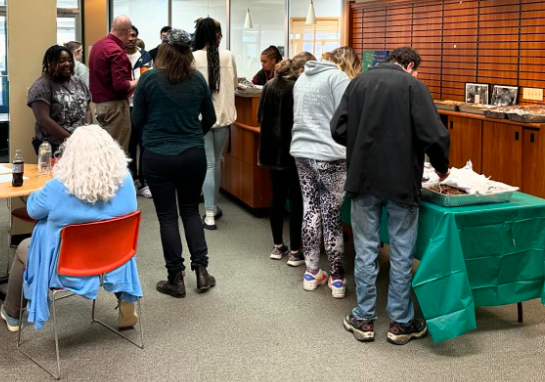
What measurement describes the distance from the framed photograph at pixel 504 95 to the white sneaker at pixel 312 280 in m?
3.17

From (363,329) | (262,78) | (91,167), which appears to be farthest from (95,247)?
(262,78)

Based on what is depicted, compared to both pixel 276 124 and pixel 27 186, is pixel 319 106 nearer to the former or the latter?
pixel 276 124

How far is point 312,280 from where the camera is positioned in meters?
4.27

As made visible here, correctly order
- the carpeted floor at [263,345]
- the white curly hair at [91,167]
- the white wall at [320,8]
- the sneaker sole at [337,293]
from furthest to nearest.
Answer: the white wall at [320,8], the sneaker sole at [337,293], the carpeted floor at [263,345], the white curly hair at [91,167]

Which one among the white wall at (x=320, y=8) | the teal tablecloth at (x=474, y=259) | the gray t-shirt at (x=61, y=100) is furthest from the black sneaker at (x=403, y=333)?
the white wall at (x=320, y=8)

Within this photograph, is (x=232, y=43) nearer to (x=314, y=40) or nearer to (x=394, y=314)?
(x=314, y=40)

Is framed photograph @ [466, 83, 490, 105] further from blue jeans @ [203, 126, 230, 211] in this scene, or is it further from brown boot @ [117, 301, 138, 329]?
A: brown boot @ [117, 301, 138, 329]

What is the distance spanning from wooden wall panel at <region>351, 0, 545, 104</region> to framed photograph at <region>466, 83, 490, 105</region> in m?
0.09

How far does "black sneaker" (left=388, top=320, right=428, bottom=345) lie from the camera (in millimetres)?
3479

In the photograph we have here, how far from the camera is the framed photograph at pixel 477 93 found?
6.77 m

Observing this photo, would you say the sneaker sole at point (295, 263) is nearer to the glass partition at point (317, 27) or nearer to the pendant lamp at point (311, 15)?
the glass partition at point (317, 27)

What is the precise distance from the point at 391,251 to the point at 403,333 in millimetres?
440

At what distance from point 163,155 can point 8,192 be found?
2.77ft

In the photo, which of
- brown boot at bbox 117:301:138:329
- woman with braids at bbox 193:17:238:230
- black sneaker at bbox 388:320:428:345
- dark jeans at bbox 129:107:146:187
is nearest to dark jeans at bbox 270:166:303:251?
woman with braids at bbox 193:17:238:230
